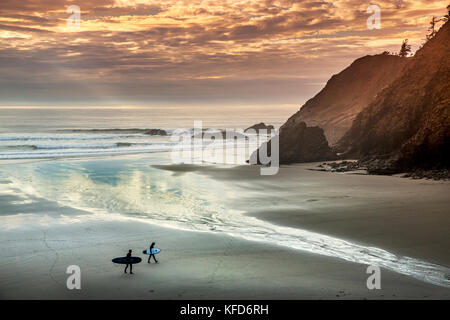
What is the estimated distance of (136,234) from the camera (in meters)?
16.4

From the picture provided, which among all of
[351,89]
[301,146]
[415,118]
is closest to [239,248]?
[415,118]

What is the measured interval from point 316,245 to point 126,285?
7.03 meters

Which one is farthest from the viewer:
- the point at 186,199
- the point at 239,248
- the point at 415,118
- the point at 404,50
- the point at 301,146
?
the point at 404,50

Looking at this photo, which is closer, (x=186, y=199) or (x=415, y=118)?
(x=186, y=199)

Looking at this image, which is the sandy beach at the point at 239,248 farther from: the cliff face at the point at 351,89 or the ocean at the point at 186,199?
the cliff face at the point at 351,89

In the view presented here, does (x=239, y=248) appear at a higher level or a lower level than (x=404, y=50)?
lower

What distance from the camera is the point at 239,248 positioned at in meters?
14.3

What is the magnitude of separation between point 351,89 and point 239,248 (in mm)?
70840

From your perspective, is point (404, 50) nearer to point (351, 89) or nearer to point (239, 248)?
point (351, 89)

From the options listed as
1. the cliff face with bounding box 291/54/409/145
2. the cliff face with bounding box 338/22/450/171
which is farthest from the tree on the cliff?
the cliff face with bounding box 338/22/450/171

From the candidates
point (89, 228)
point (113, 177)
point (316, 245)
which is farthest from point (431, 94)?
point (89, 228)

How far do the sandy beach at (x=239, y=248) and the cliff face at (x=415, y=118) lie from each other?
13.7ft

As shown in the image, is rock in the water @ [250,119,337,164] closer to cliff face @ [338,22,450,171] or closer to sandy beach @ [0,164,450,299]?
cliff face @ [338,22,450,171]
